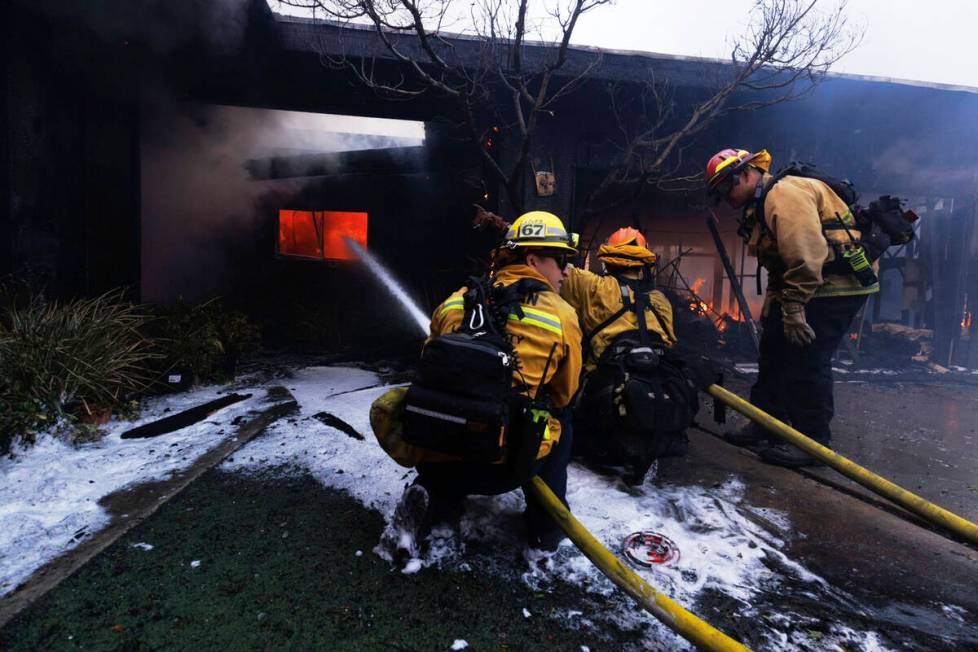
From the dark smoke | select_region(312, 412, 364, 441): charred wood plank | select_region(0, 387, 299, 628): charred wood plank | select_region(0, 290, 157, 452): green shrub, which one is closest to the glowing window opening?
the dark smoke

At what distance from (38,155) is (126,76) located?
217cm

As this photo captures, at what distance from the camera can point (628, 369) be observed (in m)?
3.17

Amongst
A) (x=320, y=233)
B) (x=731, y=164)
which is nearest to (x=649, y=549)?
(x=731, y=164)

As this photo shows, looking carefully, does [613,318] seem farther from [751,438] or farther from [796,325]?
[751,438]

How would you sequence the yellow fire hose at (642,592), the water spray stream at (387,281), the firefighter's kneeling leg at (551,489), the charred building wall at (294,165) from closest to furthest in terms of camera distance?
the yellow fire hose at (642,592) < the firefighter's kneeling leg at (551,489) < the charred building wall at (294,165) < the water spray stream at (387,281)

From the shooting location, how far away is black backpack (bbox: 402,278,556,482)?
74.7 inches

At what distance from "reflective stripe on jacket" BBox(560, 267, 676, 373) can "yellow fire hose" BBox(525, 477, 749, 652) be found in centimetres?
A: 144

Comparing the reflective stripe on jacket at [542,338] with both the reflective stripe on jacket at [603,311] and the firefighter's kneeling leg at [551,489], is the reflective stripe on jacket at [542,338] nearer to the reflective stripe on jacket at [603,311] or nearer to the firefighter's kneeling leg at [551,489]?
the firefighter's kneeling leg at [551,489]

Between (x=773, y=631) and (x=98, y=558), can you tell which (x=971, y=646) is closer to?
(x=773, y=631)

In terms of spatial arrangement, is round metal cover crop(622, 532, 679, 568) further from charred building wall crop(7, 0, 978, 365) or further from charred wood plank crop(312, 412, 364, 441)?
charred building wall crop(7, 0, 978, 365)

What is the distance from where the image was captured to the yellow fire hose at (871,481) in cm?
230

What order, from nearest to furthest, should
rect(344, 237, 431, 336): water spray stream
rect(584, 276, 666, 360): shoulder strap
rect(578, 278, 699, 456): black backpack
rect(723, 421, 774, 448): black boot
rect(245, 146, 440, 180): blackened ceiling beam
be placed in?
rect(578, 278, 699, 456): black backpack < rect(584, 276, 666, 360): shoulder strap < rect(723, 421, 774, 448): black boot < rect(245, 146, 440, 180): blackened ceiling beam < rect(344, 237, 431, 336): water spray stream

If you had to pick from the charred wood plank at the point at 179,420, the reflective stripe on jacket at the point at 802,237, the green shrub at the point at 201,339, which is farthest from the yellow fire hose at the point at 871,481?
the green shrub at the point at 201,339

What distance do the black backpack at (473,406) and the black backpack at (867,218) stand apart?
2.80m
